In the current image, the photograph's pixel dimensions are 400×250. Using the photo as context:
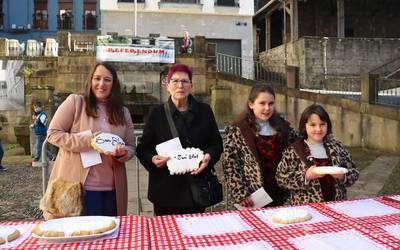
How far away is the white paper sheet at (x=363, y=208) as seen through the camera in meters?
3.18

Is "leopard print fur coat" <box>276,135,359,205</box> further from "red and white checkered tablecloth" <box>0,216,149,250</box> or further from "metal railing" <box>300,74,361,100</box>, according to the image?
"metal railing" <box>300,74,361,100</box>

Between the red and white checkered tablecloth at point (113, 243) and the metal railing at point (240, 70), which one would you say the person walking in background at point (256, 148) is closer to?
the red and white checkered tablecloth at point (113, 243)

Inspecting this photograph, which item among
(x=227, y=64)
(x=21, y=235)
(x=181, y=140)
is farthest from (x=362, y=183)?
(x=227, y=64)

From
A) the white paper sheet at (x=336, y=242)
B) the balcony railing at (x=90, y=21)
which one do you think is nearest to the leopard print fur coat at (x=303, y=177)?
the white paper sheet at (x=336, y=242)

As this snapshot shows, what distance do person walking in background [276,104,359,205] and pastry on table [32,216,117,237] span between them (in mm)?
1720

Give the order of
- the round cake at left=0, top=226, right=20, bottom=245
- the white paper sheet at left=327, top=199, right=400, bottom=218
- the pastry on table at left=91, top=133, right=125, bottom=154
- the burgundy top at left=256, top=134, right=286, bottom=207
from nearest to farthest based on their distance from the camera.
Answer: the round cake at left=0, top=226, right=20, bottom=245
the white paper sheet at left=327, top=199, right=400, bottom=218
the pastry on table at left=91, top=133, right=125, bottom=154
the burgundy top at left=256, top=134, right=286, bottom=207

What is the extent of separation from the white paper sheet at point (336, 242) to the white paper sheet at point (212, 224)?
1.34 feet

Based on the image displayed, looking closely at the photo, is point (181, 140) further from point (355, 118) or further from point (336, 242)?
point (355, 118)

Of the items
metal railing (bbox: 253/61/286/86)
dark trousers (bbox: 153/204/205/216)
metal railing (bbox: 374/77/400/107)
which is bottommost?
dark trousers (bbox: 153/204/205/216)

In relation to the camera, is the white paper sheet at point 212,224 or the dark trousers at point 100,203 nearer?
the white paper sheet at point 212,224

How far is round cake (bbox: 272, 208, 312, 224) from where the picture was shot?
292 centimetres

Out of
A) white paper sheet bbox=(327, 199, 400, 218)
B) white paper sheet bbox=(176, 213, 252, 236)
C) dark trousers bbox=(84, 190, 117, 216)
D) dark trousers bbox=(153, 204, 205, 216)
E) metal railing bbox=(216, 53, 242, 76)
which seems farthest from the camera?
metal railing bbox=(216, 53, 242, 76)

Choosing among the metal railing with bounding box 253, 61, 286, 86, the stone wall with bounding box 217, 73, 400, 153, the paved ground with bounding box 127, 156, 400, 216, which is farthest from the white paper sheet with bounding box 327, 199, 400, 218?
the metal railing with bounding box 253, 61, 286, 86

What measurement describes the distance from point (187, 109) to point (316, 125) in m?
1.14
